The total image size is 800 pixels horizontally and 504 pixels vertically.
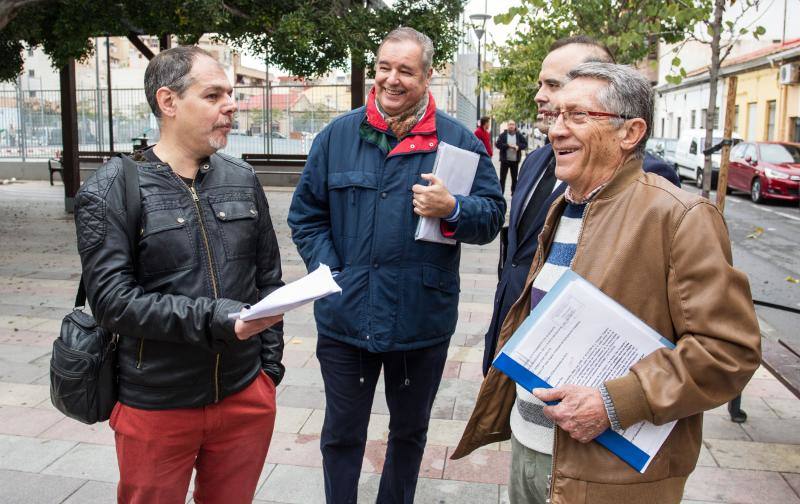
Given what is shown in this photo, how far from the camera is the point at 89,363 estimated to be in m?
2.15

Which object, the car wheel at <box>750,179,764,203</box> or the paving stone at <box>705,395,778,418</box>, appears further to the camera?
the car wheel at <box>750,179,764,203</box>

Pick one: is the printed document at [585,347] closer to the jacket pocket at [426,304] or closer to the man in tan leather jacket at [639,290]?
the man in tan leather jacket at [639,290]

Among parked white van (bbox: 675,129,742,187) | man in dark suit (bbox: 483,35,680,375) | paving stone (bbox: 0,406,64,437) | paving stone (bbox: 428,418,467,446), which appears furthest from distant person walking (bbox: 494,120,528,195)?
man in dark suit (bbox: 483,35,680,375)

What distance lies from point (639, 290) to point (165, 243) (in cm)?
129

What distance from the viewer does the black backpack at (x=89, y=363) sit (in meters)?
2.15

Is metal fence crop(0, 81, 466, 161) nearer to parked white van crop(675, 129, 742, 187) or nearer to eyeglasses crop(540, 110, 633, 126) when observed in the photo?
parked white van crop(675, 129, 742, 187)

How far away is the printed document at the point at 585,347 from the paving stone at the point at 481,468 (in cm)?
188

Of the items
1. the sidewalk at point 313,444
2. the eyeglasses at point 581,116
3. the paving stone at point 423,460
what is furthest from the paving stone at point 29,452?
the eyeglasses at point 581,116

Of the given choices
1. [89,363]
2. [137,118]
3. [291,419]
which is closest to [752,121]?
[137,118]

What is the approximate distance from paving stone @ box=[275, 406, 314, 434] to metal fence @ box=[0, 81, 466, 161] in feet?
54.2

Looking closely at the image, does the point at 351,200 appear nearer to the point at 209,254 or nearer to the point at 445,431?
the point at 209,254

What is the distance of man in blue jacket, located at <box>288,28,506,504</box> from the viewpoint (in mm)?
2846

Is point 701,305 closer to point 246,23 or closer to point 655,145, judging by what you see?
point 246,23

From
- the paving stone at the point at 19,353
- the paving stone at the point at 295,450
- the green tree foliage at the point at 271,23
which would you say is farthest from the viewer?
the green tree foliage at the point at 271,23
